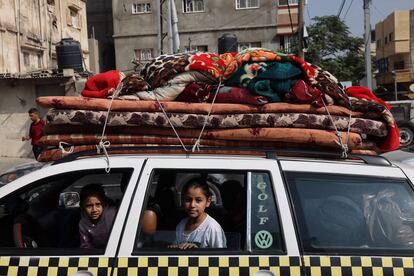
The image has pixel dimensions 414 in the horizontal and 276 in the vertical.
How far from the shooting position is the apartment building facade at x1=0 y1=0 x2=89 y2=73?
19.5 meters

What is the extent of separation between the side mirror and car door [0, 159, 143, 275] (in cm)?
54

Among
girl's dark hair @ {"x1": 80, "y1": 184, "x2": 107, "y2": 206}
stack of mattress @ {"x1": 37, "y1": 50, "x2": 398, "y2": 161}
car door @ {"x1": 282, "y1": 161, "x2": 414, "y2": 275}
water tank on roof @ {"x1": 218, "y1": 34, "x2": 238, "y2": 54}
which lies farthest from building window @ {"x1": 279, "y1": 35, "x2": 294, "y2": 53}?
car door @ {"x1": 282, "y1": 161, "x2": 414, "y2": 275}

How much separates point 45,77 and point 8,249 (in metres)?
14.0

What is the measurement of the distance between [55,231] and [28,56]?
2021 centimetres

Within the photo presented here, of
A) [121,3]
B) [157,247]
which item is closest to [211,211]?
[157,247]

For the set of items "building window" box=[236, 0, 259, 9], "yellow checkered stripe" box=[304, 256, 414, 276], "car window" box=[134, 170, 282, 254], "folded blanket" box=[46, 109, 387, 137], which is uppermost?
"building window" box=[236, 0, 259, 9]

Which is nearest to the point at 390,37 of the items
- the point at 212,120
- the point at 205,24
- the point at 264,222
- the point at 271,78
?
the point at 205,24

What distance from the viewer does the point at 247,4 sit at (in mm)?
29328

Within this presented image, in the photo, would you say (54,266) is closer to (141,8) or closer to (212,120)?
(212,120)

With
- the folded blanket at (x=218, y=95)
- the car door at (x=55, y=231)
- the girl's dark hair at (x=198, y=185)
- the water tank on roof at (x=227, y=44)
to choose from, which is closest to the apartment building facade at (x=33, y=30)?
the water tank on roof at (x=227, y=44)

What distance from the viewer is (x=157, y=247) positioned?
97.3 inches

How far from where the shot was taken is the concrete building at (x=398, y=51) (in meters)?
40.0

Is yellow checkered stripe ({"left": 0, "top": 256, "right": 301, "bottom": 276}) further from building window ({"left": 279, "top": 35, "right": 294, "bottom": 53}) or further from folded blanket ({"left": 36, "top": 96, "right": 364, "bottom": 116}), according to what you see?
building window ({"left": 279, "top": 35, "right": 294, "bottom": 53})

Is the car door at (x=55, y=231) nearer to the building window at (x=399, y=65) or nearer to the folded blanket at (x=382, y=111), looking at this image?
the folded blanket at (x=382, y=111)
